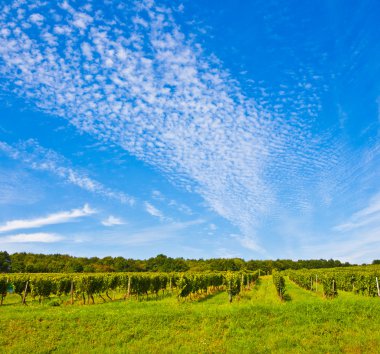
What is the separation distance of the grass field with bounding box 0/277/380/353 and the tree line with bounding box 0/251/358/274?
343ft

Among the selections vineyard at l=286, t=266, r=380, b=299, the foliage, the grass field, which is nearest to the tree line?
vineyard at l=286, t=266, r=380, b=299

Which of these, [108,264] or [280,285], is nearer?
[280,285]

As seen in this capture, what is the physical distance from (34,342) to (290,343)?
1063 centimetres

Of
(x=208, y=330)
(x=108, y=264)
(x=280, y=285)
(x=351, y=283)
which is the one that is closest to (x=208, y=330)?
(x=208, y=330)

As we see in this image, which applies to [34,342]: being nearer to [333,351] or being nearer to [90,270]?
[333,351]

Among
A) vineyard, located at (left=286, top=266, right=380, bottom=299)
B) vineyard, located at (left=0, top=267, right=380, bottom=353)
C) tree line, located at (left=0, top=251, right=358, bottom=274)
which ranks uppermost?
tree line, located at (left=0, top=251, right=358, bottom=274)

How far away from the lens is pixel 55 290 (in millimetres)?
34625

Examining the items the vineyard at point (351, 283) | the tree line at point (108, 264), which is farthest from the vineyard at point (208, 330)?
the tree line at point (108, 264)

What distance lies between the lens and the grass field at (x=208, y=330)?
1291 cm

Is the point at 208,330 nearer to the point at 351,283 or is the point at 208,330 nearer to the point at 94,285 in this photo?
the point at 94,285

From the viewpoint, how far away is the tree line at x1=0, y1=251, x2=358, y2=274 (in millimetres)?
112000

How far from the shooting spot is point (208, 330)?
568 inches

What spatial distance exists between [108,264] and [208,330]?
128m

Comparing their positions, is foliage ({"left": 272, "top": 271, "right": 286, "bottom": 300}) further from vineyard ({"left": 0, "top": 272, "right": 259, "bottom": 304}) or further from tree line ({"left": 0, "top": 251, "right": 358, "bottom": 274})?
tree line ({"left": 0, "top": 251, "right": 358, "bottom": 274})
